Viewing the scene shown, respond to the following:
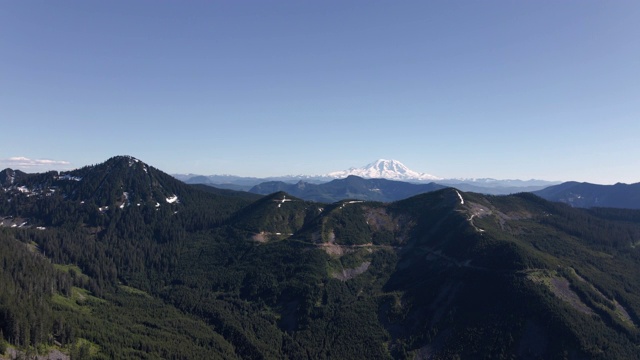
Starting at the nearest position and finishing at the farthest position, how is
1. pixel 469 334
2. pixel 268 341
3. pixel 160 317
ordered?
pixel 469 334, pixel 268 341, pixel 160 317

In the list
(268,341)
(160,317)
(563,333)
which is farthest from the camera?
(160,317)

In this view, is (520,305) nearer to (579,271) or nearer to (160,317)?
(579,271)

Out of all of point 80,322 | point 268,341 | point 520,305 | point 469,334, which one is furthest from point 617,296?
point 80,322

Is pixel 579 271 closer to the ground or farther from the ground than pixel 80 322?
farther from the ground

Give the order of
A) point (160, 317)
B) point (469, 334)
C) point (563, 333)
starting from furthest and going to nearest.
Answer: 1. point (160, 317)
2. point (469, 334)
3. point (563, 333)

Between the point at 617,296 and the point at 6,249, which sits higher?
the point at 6,249

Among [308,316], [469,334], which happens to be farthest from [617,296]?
[308,316]

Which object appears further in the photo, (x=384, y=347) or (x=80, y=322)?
(x=384, y=347)

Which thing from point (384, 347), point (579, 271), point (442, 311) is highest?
point (579, 271)

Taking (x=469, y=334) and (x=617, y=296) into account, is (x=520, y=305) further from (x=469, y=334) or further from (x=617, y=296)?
(x=617, y=296)
